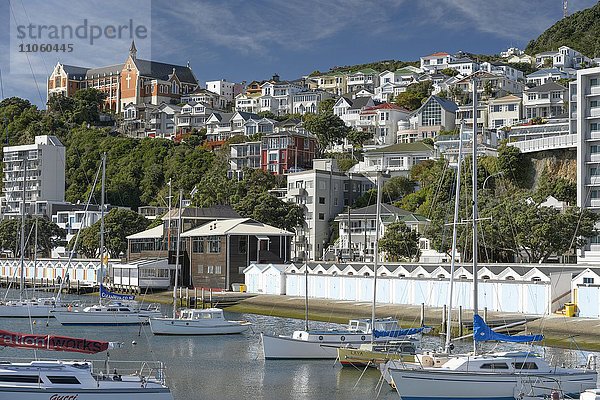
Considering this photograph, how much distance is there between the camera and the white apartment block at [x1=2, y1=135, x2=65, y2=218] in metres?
177

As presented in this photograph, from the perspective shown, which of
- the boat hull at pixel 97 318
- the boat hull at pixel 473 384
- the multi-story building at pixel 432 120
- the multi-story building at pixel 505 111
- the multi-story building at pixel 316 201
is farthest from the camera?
Result: the multi-story building at pixel 432 120

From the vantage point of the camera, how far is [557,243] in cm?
7625

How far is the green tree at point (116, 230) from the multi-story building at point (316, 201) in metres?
23.4

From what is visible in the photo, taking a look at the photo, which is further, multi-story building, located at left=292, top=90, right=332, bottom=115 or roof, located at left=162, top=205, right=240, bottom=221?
multi-story building, located at left=292, top=90, right=332, bottom=115

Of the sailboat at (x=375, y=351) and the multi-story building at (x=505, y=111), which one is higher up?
the multi-story building at (x=505, y=111)

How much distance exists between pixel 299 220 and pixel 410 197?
16938 millimetres

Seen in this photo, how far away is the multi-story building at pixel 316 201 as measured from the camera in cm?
12201

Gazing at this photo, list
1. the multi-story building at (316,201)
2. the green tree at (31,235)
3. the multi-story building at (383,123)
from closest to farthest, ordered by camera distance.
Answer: the multi-story building at (316,201), the green tree at (31,235), the multi-story building at (383,123)

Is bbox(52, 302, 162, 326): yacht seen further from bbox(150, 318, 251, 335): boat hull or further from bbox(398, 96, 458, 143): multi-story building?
bbox(398, 96, 458, 143): multi-story building

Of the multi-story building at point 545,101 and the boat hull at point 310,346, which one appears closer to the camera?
the boat hull at point 310,346

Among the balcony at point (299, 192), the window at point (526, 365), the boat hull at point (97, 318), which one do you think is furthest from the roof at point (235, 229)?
the window at point (526, 365)

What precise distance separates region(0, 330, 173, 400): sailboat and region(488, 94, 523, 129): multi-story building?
4488 inches

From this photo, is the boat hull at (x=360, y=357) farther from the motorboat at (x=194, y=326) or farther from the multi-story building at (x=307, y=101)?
the multi-story building at (x=307, y=101)

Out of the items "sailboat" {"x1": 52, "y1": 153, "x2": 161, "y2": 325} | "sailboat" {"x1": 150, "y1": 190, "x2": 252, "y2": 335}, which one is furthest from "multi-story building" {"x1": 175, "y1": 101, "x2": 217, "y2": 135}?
"sailboat" {"x1": 150, "y1": 190, "x2": 252, "y2": 335}
